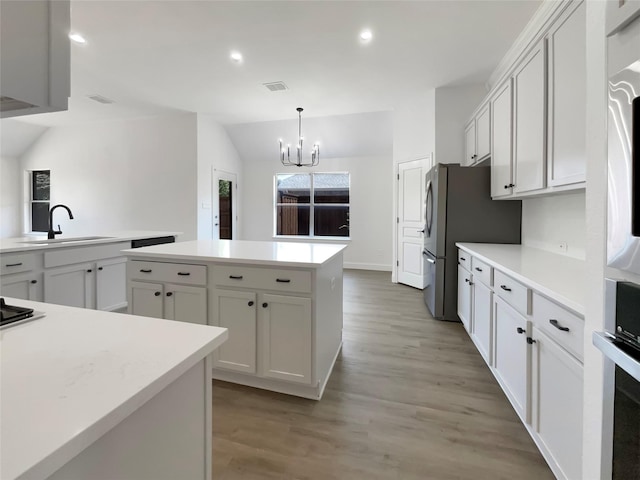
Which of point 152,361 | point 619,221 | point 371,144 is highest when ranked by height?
point 371,144

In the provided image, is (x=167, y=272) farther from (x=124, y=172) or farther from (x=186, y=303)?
(x=124, y=172)

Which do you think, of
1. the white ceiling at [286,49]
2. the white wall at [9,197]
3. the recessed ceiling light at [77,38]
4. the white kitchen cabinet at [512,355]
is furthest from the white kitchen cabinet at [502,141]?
the white wall at [9,197]

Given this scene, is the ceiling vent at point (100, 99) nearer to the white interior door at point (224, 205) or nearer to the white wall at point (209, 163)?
the white wall at point (209, 163)

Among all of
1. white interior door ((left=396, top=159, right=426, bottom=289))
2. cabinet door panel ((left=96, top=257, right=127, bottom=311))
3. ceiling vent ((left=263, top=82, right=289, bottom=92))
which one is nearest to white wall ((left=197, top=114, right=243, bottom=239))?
ceiling vent ((left=263, top=82, right=289, bottom=92))

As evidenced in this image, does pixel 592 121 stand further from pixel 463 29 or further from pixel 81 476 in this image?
pixel 463 29

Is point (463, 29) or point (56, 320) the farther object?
point (463, 29)

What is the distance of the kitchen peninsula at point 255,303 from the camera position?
189 cm

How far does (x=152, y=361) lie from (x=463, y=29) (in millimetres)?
3667

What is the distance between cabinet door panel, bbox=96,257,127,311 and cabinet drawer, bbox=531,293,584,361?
3.48 meters

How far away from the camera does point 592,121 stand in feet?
2.95

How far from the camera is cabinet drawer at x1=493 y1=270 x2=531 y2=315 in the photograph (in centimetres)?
157

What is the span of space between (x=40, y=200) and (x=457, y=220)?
873 centimetres

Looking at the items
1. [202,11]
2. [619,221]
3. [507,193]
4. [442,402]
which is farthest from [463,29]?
[442,402]

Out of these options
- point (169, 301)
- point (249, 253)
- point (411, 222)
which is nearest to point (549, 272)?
point (249, 253)
